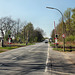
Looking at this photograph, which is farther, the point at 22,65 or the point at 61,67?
the point at 22,65

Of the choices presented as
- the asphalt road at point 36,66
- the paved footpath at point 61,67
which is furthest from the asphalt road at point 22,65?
the paved footpath at point 61,67

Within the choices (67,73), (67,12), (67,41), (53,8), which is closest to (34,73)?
(67,73)

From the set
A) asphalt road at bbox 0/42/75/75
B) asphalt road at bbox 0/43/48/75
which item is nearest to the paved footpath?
Answer: asphalt road at bbox 0/42/75/75

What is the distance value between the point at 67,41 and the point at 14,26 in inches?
1467

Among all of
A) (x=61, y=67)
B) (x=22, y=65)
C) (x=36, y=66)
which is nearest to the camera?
(x=61, y=67)

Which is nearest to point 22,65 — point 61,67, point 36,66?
point 36,66

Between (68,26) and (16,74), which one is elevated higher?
(68,26)

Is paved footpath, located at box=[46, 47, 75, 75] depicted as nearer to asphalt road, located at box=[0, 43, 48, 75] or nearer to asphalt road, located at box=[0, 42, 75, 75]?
asphalt road, located at box=[0, 42, 75, 75]

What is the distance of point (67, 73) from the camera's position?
6.32 m

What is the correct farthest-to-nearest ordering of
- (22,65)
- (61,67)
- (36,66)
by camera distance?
(22,65) → (36,66) → (61,67)

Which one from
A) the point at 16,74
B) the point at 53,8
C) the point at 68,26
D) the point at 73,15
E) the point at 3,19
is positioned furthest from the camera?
the point at 3,19

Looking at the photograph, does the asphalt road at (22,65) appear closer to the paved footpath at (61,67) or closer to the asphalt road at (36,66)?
the asphalt road at (36,66)

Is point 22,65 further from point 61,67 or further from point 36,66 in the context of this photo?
point 61,67

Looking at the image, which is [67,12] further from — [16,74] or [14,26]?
[16,74]
